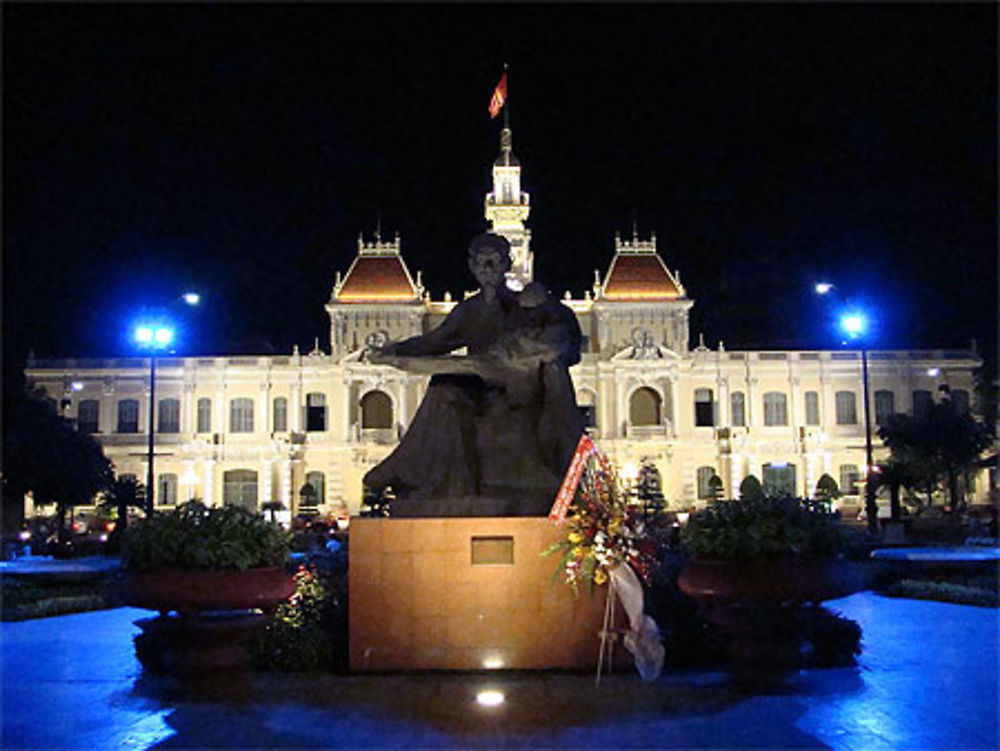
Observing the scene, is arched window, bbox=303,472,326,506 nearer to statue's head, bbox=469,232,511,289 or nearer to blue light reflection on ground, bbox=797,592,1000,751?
blue light reflection on ground, bbox=797,592,1000,751

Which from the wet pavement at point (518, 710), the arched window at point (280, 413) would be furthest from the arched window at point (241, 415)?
the wet pavement at point (518, 710)

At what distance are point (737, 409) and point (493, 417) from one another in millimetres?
47678

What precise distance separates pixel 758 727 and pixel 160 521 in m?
4.92

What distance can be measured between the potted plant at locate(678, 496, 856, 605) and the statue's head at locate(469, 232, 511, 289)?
276 centimetres

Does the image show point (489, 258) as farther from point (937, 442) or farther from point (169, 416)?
point (169, 416)

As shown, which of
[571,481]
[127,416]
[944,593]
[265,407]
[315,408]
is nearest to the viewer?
[571,481]

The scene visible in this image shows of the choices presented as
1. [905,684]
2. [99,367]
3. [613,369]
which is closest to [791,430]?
[613,369]

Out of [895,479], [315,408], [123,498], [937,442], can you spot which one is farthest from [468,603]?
[315,408]

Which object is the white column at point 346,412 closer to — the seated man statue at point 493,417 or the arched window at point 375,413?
the arched window at point 375,413

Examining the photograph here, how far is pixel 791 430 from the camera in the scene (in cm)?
5334

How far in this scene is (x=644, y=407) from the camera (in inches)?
2140

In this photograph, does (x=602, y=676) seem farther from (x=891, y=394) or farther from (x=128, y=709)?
(x=891, y=394)

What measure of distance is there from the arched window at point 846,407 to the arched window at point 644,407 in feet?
33.3

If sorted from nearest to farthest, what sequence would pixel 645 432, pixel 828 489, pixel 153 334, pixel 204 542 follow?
pixel 204 542, pixel 153 334, pixel 828 489, pixel 645 432
